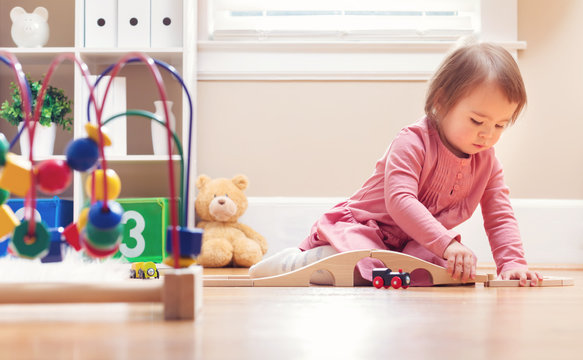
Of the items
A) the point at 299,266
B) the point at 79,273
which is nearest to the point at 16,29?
the point at 299,266

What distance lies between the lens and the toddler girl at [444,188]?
1.25 m

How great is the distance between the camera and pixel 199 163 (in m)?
2.08

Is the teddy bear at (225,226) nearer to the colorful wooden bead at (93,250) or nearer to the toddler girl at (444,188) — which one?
the toddler girl at (444,188)

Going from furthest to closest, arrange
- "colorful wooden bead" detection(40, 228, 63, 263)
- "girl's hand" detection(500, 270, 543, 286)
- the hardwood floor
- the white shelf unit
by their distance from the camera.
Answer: the white shelf unit → "girl's hand" detection(500, 270, 543, 286) → "colorful wooden bead" detection(40, 228, 63, 263) → the hardwood floor

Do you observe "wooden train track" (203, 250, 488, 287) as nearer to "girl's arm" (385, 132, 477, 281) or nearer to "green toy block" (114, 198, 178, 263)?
"girl's arm" (385, 132, 477, 281)

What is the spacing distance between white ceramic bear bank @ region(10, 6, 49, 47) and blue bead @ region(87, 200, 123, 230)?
1549 millimetres

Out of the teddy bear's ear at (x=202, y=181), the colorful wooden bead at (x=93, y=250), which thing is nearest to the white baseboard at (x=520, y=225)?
the teddy bear's ear at (x=202, y=181)

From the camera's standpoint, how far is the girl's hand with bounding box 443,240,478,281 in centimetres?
117

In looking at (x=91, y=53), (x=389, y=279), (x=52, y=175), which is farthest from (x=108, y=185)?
Answer: (x=91, y=53)

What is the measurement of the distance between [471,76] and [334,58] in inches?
33.5

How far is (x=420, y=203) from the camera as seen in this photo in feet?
4.16

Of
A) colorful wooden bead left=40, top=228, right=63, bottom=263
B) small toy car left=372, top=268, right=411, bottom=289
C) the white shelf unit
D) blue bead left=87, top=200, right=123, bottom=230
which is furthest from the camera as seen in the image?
the white shelf unit

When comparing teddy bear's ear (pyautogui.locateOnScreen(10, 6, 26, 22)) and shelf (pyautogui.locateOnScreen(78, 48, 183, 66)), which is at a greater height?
teddy bear's ear (pyautogui.locateOnScreen(10, 6, 26, 22))

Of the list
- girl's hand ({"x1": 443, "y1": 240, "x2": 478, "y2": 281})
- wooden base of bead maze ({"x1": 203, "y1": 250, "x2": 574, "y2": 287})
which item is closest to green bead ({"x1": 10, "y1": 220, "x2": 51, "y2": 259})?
wooden base of bead maze ({"x1": 203, "y1": 250, "x2": 574, "y2": 287})
